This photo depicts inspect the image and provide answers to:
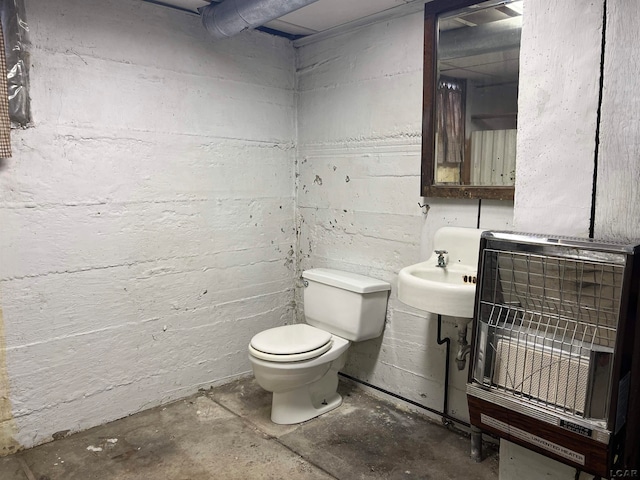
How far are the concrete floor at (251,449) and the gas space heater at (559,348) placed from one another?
34.0 inches

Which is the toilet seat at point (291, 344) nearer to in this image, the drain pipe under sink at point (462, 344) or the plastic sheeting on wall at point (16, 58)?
the drain pipe under sink at point (462, 344)

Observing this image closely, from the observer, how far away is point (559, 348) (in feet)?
3.95

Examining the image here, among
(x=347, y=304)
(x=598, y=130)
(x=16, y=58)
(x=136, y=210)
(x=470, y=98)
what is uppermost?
(x=16, y=58)

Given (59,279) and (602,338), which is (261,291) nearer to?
(59,279)

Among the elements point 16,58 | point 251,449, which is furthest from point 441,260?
point 16,58

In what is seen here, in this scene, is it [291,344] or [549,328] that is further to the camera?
[291,344]

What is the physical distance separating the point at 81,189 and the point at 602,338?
218cm

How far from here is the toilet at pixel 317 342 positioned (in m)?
2.25

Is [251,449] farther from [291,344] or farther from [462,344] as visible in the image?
[462,344]

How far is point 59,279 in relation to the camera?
220 cm

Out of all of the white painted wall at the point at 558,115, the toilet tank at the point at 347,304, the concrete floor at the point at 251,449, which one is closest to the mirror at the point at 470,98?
the toilet tank at the point at 347,304

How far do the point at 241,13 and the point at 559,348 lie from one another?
1976 mm

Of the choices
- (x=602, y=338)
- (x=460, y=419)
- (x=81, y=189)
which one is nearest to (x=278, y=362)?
(x=460, y=419)

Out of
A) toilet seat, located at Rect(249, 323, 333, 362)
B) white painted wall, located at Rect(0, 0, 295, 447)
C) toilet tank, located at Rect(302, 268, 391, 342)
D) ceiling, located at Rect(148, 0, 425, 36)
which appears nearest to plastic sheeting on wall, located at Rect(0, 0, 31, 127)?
white painted wall, located at Rect(0, 0, 295, 447)
